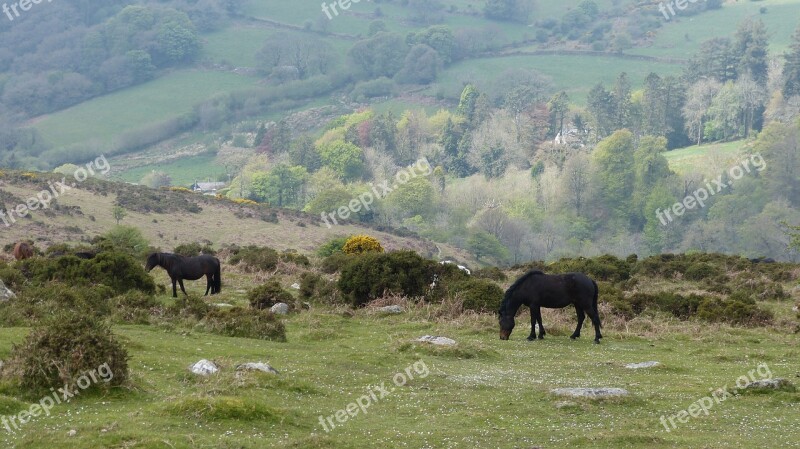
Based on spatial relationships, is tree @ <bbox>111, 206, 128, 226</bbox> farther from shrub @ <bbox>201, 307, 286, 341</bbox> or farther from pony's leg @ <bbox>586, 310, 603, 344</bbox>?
pony's leg @ <bbox>586, 310, 603, 344</bbox>

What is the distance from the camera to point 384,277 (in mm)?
32312

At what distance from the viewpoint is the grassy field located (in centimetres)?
1370

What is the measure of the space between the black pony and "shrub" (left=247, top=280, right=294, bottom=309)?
27.9 ft

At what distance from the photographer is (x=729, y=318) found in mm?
28828

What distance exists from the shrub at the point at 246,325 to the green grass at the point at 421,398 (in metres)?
0.54

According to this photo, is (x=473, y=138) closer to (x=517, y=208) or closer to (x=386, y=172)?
(x=386, y=172)

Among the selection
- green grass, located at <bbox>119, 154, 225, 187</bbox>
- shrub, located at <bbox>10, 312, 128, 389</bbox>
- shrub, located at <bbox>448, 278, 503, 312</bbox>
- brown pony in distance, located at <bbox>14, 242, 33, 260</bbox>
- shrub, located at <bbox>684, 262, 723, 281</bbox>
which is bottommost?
green grass, located at <bbox>119, 154, 225, 187</bbox>

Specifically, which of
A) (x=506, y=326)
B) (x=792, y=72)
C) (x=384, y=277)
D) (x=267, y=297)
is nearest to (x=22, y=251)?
(x=267, y=297)

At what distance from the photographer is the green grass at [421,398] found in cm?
1369

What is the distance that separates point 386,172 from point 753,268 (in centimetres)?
13795

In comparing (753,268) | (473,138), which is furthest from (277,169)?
(753,268)

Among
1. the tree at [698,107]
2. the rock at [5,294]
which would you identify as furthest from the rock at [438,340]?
the tree at [698,107]

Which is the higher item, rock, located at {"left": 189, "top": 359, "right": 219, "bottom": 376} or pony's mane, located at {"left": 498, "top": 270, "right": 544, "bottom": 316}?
rock, located at {"left": 189, "top": 359, "right": 219, "bottom": 376}

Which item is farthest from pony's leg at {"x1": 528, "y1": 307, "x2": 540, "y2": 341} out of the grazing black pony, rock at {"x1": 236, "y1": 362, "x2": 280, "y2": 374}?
the grazing black pony
